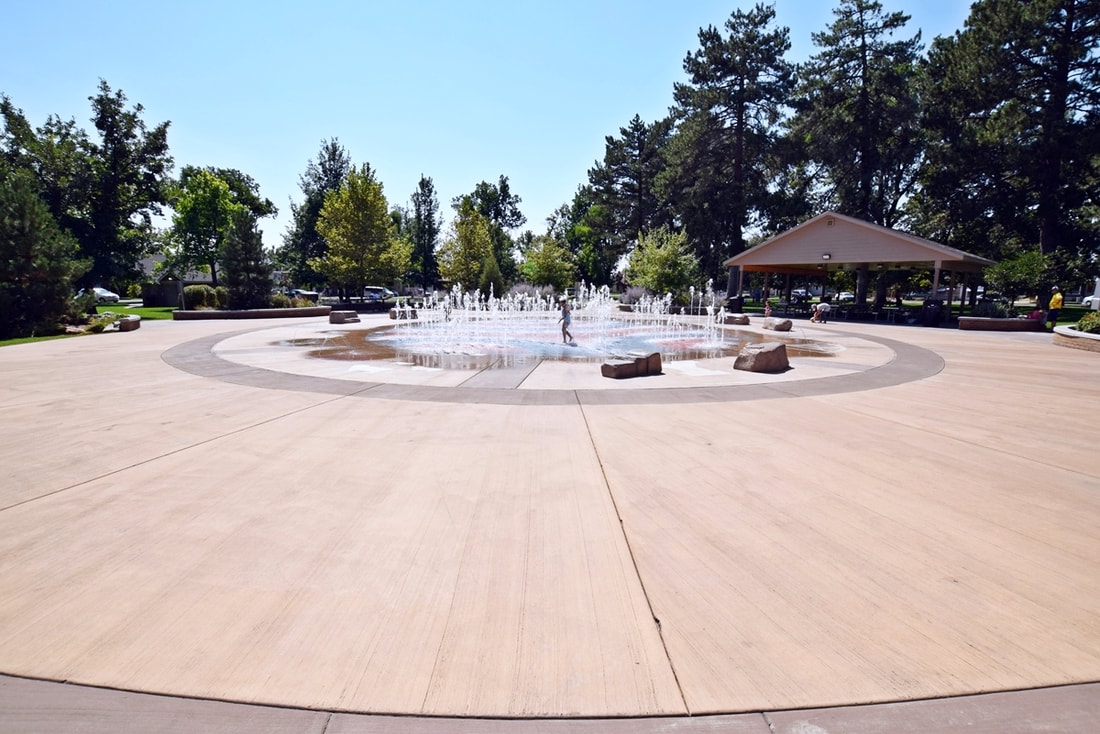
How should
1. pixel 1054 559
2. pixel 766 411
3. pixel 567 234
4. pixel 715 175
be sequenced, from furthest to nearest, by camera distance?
pixel 567 234, pixel 715 175, pixel 766 411, pixel 1054 559

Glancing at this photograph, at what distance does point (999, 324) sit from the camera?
23109mm

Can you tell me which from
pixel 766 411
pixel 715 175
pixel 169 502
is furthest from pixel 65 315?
pixel 715 175

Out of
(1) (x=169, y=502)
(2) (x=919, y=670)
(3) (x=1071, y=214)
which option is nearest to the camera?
(2) (x=919, y=670)

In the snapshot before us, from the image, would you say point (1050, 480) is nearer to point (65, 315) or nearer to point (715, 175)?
point (65, 315)

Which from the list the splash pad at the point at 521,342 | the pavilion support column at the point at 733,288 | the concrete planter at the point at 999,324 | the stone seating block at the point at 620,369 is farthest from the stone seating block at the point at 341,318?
the concrete planter at the point at 999,324

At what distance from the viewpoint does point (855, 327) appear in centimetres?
2547

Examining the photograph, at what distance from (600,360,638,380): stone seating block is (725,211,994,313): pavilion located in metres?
20.9

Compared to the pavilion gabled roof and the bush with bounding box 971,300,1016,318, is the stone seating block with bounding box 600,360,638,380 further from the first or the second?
the bush with bounding box 971,300,1016,318

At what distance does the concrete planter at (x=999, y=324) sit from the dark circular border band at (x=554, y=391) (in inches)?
559

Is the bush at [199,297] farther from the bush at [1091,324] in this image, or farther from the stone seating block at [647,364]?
the bush at [1091,324]

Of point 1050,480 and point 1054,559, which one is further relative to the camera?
point 1050,480

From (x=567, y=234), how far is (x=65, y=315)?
208ft

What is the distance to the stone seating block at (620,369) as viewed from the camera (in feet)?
36.1

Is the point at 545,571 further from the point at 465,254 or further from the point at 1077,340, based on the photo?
the point at 465,254
